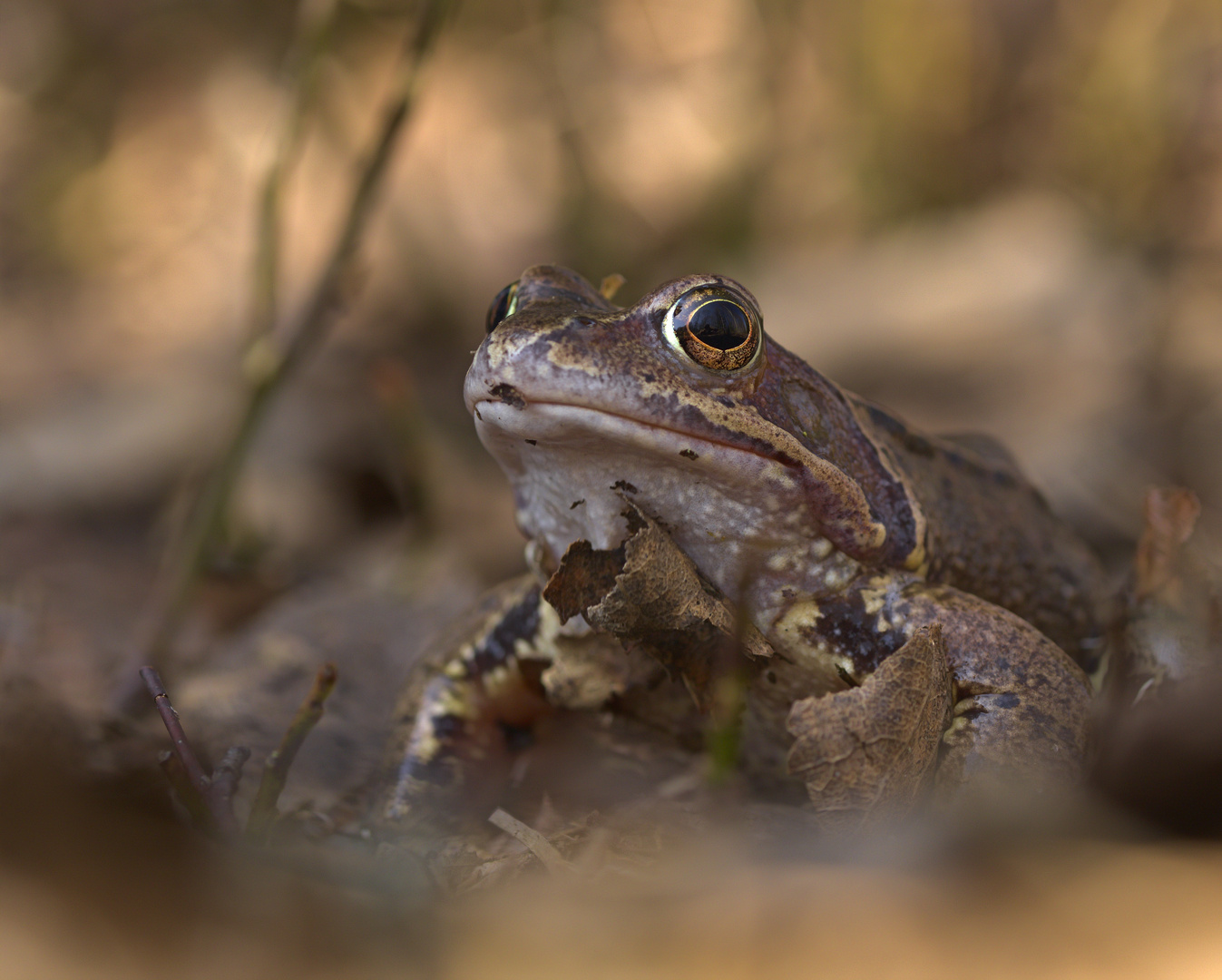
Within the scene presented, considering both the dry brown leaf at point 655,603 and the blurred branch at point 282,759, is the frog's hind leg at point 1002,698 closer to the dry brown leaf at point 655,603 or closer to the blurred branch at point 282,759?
the dry brown leaf at point 655,603

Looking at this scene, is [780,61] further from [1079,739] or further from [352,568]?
[1079,739]

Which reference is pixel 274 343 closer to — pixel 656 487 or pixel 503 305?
pixel 503 305

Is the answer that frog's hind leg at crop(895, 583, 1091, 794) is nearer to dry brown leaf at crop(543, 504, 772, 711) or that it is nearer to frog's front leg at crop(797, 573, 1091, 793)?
frog's front leg at crop(797, 573, 1091, 793)

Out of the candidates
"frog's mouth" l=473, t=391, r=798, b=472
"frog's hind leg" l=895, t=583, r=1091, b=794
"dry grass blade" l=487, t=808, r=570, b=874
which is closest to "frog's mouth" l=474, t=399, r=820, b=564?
"frog's mouth" l=473, t=391, r=798, b=472

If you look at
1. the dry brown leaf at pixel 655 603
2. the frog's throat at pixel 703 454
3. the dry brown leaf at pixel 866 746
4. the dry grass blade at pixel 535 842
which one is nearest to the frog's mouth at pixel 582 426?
the frog's throat at pixel 703 454

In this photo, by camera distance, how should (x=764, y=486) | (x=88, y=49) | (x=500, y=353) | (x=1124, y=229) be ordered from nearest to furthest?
(x=500, y=353), (x=764, y=486), (x=1124, y=229), (x=88, y=49)

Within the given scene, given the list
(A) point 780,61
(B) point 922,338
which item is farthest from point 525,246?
(B) point 922,338

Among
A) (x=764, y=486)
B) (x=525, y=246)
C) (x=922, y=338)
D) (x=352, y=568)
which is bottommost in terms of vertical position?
(x=352, y=568)
